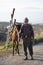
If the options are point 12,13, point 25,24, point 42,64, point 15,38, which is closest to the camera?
point 42,64

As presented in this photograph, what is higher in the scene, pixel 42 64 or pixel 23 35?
pixel 23 35

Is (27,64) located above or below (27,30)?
below

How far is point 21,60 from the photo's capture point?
16.5 meters

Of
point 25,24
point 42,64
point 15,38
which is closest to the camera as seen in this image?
point 42,64

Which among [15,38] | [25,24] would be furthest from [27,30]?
[15,38]

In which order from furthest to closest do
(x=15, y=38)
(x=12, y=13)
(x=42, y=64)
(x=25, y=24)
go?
(x=12, y=13), (x=15, y=38), (x=25, y=24), (x=42, y=64)

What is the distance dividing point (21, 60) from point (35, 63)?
1418mm

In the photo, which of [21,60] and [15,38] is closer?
[21,60]

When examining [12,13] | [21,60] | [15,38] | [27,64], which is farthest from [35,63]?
[12,13]

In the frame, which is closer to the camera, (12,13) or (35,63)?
(35,63)

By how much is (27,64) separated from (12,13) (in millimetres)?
12329

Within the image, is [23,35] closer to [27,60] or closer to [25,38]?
[25,38]

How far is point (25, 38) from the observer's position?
16.2m

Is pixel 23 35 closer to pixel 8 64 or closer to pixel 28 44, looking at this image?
pixel 28 44
